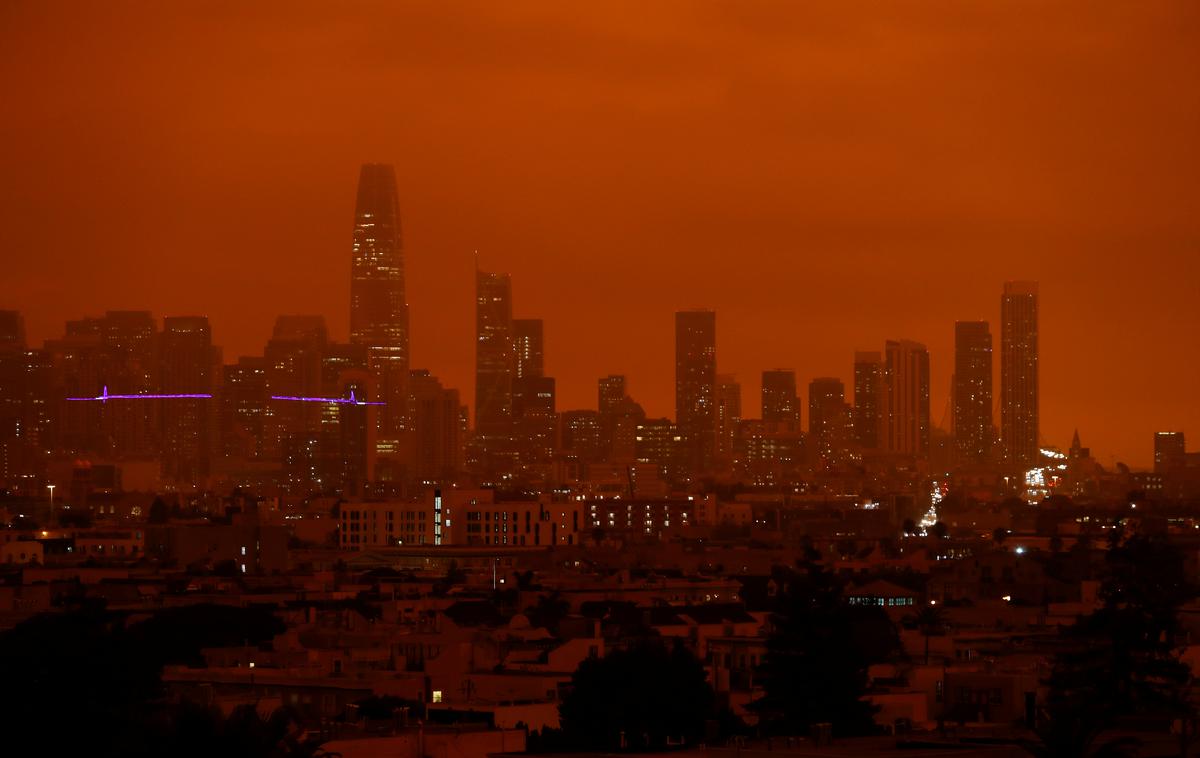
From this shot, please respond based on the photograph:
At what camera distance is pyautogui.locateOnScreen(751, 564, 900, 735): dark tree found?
112 ft

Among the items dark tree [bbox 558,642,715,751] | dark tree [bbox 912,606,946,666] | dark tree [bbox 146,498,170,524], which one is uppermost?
dark tree [bbox 146,498,170,524]

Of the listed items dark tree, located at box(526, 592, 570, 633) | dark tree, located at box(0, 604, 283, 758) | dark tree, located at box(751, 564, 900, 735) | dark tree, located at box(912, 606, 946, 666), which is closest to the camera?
dark tree, located at box(0, 604, 283, 758)

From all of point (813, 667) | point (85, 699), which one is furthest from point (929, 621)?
point (85, 699)

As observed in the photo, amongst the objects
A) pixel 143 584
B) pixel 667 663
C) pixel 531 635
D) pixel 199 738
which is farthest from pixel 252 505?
pixel 199 738

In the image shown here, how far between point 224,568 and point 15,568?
9844 millimetres

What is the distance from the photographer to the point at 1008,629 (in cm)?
5891

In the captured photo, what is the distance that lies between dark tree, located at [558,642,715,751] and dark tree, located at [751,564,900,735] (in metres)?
1.39

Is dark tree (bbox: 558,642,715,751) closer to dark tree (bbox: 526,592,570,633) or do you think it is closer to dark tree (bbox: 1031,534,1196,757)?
dark tree (bbox: 1031,534,1196,757)

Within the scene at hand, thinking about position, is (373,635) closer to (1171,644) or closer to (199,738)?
(1171,644)

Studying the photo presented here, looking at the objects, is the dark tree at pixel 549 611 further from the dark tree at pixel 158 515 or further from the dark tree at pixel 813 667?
the dark tree at pixel 158 515

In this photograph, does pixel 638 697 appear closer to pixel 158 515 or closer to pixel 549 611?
pixel 549 611

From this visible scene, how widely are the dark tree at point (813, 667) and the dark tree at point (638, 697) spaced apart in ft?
4.55

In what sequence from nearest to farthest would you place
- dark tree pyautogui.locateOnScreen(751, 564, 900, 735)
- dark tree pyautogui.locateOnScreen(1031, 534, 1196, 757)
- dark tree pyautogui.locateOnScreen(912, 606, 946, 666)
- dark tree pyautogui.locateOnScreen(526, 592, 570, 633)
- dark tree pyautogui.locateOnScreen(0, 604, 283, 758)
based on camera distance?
dark tree pyautogui.locateOnScreen(0, 604, 283, 758)
dark tree pyautogui.locateOnScreen(1031, 534, 1196, 757)
dark tree pyautogui.locateOnScreen(751, 564, 900, 735)
dark tree pyautogui.locateOnScreen(912, 606, 946, 666)
dark tree pyautogui.locateOnScreen(526, 592, 570, 633)

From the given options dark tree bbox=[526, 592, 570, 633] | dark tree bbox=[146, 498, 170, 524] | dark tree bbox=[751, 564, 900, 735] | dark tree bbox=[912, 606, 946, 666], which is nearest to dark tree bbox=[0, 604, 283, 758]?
dark tree bbox=[751, 564, 900, 735]
